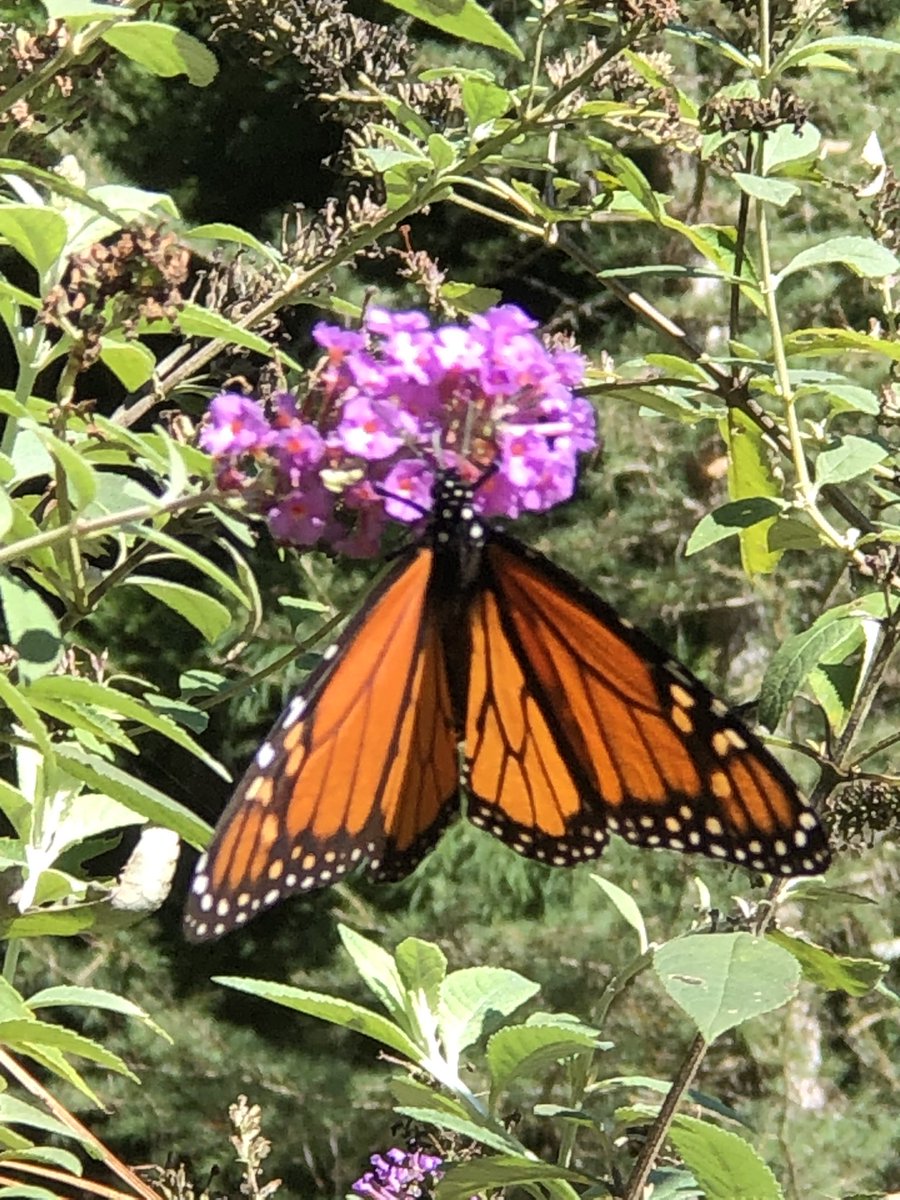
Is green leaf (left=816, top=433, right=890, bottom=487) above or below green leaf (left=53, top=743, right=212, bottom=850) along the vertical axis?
above

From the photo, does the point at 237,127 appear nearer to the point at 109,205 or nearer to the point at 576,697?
the point at 109,205

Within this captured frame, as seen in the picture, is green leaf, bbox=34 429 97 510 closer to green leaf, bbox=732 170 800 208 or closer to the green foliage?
the green foliage

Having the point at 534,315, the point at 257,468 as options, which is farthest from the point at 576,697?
the point at 534,315

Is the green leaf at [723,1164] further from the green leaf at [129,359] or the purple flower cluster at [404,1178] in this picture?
the green leaf at [129,359]

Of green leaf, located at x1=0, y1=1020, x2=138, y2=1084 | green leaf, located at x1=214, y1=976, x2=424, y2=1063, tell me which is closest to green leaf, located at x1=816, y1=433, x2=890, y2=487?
green leaf, located at x1=214, y1=976, x2=424, y2=1063

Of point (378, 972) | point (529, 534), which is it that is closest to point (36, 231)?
point (378, 972)

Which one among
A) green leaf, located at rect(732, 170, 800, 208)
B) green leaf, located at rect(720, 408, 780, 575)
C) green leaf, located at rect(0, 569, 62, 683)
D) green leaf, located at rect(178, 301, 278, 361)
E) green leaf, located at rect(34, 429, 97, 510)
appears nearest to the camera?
green leaf, located at rect(34, 429, 97, 510)

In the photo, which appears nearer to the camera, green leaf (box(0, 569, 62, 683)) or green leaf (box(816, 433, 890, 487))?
green leaf (box(0, 569, 62, 683))
